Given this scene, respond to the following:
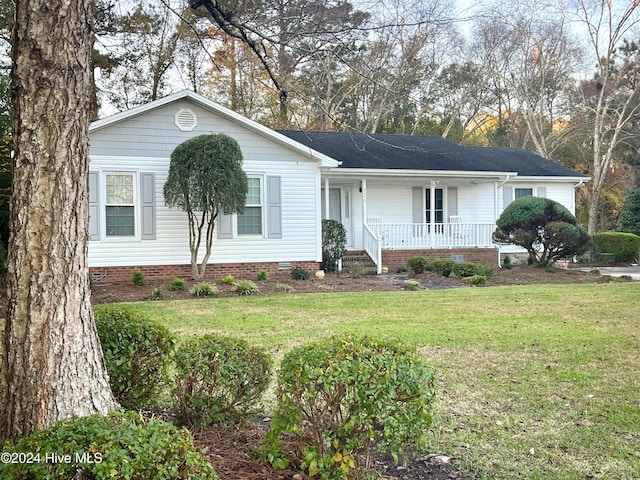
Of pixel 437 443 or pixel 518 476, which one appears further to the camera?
pixel 437 443

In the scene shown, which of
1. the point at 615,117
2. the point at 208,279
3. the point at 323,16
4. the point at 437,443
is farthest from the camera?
the point at 615,117

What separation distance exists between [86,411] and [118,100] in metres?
23.2

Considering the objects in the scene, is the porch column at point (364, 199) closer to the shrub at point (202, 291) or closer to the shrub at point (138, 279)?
the shrub at point (202, 291)

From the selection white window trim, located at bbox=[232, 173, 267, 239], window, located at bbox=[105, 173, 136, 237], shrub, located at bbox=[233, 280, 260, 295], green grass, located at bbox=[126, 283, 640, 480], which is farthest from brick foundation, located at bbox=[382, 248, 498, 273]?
window, located at bbox=[105, 173, 136, 237]

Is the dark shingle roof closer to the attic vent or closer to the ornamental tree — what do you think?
the ornamental tree

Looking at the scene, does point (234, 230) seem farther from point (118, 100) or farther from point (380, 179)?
point (118, 100)

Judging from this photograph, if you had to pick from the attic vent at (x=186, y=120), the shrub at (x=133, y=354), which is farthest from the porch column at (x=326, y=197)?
the shrub at (x=133, y=354)

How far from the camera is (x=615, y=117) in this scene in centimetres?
3059

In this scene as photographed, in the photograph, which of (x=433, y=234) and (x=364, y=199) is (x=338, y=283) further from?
(x=433, y=234)

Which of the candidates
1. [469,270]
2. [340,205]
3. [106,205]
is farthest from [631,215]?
[106,205]

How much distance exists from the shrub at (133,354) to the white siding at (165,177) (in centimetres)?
1071

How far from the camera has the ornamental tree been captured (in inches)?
568

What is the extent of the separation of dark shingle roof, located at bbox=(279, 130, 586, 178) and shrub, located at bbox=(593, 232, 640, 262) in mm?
2804

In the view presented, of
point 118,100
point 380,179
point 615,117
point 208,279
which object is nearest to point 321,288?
point 208,279
